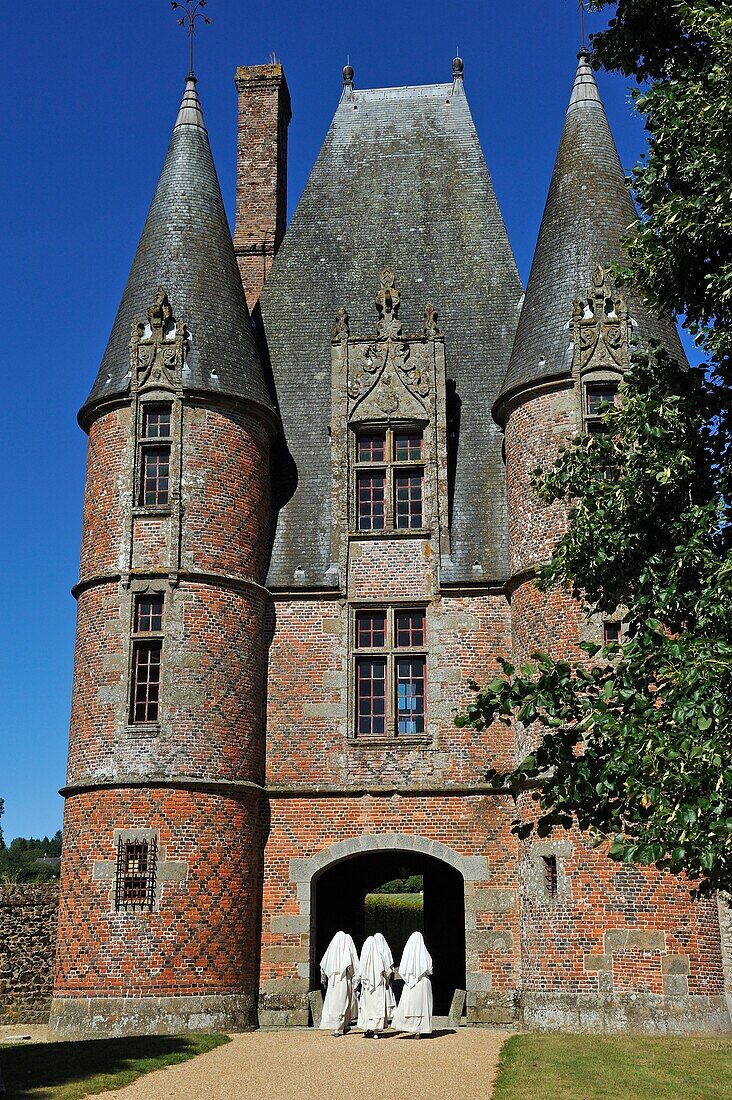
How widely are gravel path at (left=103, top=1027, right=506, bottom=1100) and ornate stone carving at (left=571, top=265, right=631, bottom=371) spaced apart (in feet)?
34.8

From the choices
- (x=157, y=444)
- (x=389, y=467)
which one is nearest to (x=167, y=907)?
(x=157, y=444)

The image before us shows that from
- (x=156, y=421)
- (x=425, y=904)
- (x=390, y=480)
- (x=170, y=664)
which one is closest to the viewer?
(x=170, y=664)

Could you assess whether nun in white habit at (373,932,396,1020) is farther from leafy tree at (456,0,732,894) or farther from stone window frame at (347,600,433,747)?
leafy tree at (456,0,732,894)

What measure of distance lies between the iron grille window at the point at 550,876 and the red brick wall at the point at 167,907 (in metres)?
4.58

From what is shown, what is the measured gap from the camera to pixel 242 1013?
1891cm

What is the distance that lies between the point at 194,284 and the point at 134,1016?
12.1 metres

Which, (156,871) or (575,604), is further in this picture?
(575,604)

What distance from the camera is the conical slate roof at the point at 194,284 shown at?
70.5 feet

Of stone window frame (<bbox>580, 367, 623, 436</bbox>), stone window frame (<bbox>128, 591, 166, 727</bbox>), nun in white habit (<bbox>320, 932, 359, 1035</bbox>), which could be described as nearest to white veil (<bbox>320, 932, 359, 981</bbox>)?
nun in white habit (<bbox>320, 932, 359, 1035</bbox>)

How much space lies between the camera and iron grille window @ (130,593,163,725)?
781 inches

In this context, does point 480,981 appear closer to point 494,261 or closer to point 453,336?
point 453,336

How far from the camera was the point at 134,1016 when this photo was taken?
18.1 metres


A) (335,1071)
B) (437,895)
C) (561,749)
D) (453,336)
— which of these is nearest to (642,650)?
(561,749)

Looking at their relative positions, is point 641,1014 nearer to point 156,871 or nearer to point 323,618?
point 156,871
